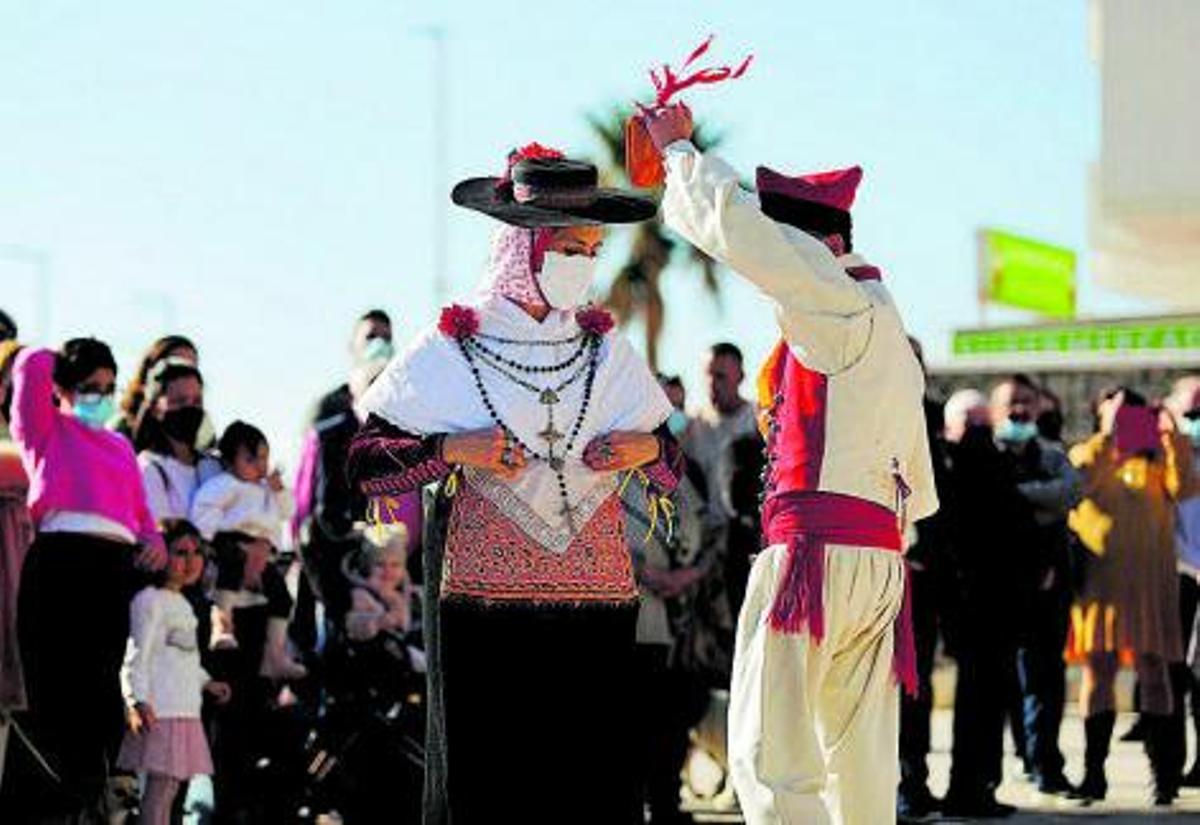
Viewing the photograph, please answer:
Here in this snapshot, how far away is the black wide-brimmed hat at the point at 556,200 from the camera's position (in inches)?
315

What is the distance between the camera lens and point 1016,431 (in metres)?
14.4

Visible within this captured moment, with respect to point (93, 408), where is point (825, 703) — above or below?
below

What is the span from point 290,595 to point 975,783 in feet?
10.7

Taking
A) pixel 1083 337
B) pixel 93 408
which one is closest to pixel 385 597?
pixel 93 408

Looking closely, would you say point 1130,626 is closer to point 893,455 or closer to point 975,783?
point 975,783

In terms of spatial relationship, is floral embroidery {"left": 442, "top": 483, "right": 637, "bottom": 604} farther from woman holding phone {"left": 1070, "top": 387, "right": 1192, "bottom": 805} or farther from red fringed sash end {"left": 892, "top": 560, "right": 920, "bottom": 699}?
woman holding phone {"left": 1070, "top": 387, "right": 1192, "bottom": 805}

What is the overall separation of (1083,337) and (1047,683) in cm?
2753

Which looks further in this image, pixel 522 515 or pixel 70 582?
pixel 70 582

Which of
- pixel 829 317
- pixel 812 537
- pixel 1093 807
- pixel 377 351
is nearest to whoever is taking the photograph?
pixel 829 317

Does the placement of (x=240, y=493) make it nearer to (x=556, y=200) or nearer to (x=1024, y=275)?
(x=556, y=200)

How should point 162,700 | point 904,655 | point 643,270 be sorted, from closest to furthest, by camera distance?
point 904,655, point 162,700, point 643,270

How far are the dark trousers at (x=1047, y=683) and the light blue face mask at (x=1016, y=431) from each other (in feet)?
2.41

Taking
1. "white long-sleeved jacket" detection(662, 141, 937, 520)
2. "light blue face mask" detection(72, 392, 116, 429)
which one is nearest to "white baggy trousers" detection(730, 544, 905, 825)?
"white long-sleeved jacket" detection(662, 141, 937, 520)

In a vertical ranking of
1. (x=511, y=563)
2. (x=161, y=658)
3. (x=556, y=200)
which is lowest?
(x=161, y=658)
